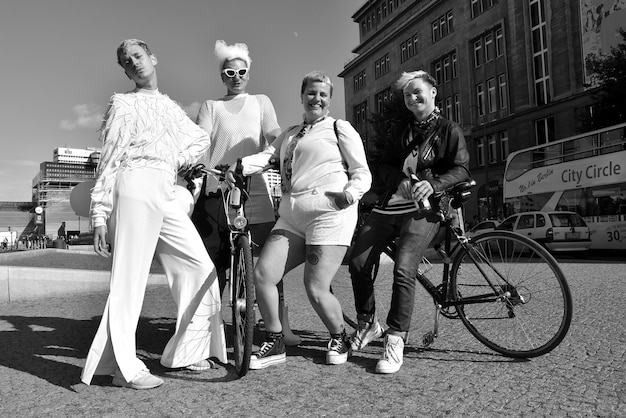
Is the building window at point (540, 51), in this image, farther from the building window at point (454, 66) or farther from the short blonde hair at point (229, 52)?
the short blonde hair at point (229, 52)

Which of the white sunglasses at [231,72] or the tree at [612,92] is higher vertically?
the tree at [612,92]

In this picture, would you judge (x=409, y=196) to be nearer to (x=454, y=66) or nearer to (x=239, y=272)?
(x=239, y=272)

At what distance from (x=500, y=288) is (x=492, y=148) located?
36038 millimetres

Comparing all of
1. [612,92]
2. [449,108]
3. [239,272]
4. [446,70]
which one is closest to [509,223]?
[612,92]

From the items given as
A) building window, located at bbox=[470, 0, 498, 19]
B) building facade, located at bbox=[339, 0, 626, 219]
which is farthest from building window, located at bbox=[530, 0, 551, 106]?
building window, located at bbox=[470, 0, 498, 19]

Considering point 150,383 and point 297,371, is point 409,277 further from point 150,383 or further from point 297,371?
point 150,383

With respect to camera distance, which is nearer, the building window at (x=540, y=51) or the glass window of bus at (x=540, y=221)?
the glass window of bus at (x=540, y=221)

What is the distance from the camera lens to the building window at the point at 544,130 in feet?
107

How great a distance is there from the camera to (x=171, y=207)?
10.5 ft

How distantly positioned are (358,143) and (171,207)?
1.25 metres

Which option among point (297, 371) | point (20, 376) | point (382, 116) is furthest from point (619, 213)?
point (382, 116)

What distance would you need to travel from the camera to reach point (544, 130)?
33000 millimetres

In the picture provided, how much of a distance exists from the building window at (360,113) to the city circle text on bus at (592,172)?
3965 cm

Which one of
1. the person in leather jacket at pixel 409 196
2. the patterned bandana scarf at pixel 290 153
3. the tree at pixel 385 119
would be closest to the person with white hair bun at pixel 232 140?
the patterned bandana scarf at pixel 290 153
